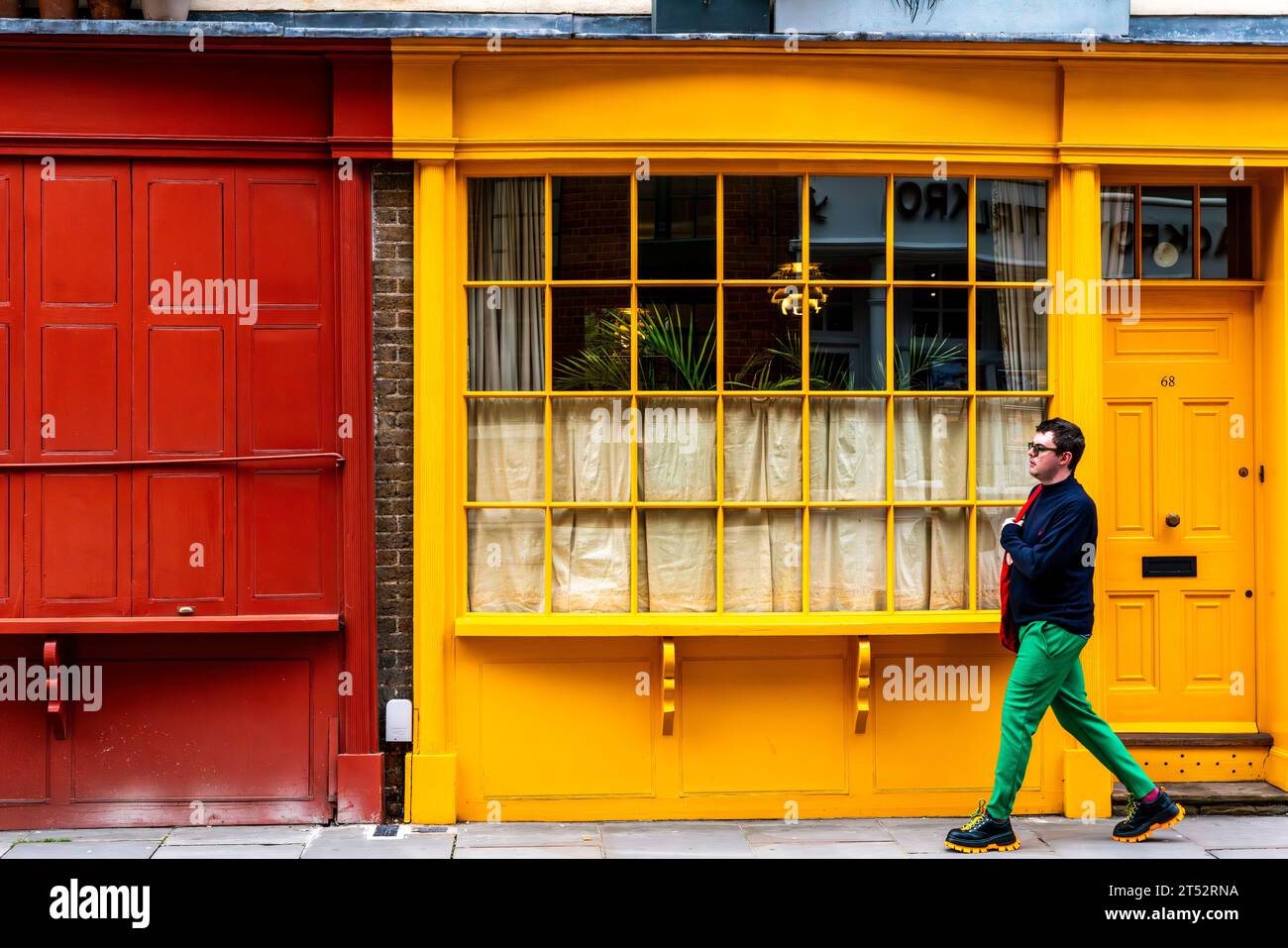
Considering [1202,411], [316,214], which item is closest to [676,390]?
[316,214]

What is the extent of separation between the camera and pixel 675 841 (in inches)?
249

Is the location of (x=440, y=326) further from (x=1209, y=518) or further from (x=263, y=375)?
(x=1209, y=518)

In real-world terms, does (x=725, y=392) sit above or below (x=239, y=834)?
above

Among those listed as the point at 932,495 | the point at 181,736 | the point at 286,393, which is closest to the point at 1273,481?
the point at 932,495

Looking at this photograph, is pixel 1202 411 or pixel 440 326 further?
pixel 1202 411

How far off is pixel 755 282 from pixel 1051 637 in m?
2.37

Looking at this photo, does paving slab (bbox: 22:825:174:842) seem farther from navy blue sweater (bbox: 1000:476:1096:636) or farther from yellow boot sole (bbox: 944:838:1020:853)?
navy blue sweater (bbox: 1000:476:1096:636)

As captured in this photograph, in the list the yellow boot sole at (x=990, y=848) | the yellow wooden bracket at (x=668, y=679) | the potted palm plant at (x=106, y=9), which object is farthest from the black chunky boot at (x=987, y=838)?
the potted palm plant at (x=106, y=9)

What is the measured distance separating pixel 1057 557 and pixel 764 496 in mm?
1602

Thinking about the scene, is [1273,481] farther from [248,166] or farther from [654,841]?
[248,166]

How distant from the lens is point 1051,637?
5996 millimetres

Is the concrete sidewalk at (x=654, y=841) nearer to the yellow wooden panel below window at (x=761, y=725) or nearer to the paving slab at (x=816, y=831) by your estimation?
the paving slab at (x=816, y=831)

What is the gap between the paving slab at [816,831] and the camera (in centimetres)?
636

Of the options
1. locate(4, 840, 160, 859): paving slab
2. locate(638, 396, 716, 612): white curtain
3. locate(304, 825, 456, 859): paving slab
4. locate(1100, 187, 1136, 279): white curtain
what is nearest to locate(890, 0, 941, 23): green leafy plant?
locate(1100, 187, 1136, 279): white curtain
